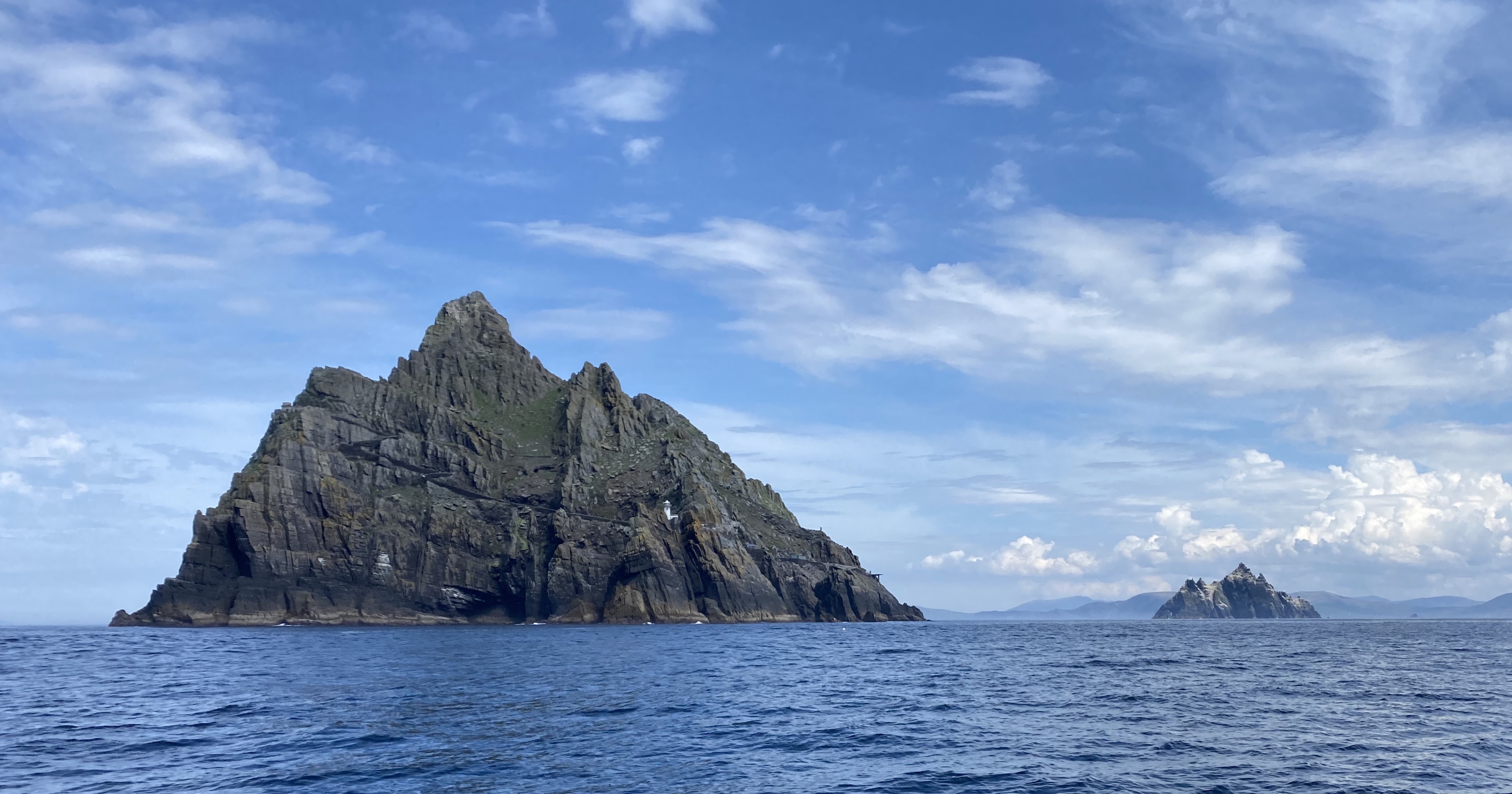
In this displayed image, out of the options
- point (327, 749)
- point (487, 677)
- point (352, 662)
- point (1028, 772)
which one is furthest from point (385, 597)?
point (1028, 772)

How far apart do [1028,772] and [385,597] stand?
173 m

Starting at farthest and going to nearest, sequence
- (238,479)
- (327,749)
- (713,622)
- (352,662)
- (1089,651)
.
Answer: (713,622) → (238,479) → (1089,651) → (352,662) → (327,749)

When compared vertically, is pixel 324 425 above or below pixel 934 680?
above

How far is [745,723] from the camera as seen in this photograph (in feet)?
148

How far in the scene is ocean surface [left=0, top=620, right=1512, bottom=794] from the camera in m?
32.2

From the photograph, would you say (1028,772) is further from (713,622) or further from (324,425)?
(324,425)

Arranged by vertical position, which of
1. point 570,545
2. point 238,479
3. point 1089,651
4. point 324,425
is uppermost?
point 324,425

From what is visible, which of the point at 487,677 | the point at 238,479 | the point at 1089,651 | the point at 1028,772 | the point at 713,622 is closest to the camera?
the point at 1028,772

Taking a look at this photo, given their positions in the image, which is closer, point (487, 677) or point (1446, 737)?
point (1446, 737)

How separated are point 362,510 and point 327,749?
544 ft

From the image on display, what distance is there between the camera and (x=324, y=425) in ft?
652

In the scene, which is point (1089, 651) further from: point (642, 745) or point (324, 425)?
point (324, 425)

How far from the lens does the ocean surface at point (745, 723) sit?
32.2m

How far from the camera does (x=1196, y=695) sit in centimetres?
5628
